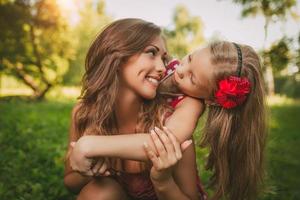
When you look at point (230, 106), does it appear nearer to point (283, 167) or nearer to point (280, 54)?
point (280, 54)

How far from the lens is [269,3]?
364 centimetres

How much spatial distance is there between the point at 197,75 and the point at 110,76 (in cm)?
63

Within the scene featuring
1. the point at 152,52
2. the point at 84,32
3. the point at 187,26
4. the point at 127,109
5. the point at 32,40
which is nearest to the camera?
the point at 152,52

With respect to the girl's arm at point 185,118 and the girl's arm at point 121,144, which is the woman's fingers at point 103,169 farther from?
the girl's arm at point 185,118

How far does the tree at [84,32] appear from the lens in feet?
110

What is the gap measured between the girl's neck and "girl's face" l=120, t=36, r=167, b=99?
0.06 metres

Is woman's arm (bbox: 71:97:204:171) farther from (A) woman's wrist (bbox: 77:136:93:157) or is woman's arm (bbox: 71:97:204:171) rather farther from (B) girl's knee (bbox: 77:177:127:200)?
(B) girl's knee (bbox: 77:177:127:200)

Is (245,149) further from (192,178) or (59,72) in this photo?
(59,72)

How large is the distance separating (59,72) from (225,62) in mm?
17507

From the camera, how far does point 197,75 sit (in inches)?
94.8

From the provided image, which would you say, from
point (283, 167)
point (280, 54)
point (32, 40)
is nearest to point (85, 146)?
point (280, 54)

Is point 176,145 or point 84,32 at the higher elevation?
point 176,145

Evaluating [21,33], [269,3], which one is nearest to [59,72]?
[21,33]

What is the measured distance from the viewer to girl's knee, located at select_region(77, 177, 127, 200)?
2389 millimetres
